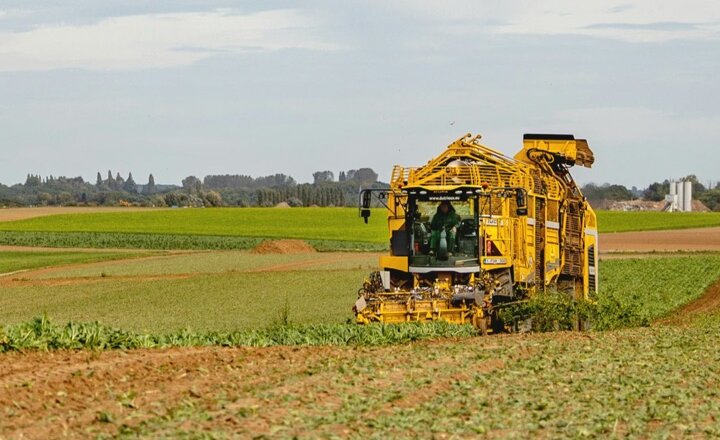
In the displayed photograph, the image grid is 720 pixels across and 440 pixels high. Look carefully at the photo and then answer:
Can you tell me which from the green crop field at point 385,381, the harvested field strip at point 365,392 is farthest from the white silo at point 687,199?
the harvested field strip at point 365,392

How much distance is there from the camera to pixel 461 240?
2411 centimetres

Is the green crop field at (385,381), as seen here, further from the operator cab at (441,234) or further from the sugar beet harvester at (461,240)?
the operator cab at (441,234)

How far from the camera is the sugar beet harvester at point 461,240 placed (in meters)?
23.1

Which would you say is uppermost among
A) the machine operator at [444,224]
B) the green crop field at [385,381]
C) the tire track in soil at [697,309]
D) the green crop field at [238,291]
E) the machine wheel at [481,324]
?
the machine operator at [444,224]

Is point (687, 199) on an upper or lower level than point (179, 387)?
upper

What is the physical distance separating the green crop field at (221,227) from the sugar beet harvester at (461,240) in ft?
129

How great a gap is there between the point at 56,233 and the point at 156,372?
67.0m

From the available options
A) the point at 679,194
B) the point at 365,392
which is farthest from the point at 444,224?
the point at 679,194

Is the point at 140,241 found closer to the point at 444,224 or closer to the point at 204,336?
the point at 444,224

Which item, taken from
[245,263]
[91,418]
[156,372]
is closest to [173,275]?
[245,263]

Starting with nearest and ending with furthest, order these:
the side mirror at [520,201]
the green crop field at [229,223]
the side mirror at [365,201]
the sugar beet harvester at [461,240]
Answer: the sugar beet harvester at [461,240] < the side mirror at [365,201] < the side mirror at [520,201] < the green crop field at [229,223]

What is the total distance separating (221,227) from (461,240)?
2442 inches

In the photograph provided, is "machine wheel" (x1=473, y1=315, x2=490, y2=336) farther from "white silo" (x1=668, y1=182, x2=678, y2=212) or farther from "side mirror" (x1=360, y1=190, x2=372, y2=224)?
"white silo" (x1=668, y1=182, x2=678, y2=212)

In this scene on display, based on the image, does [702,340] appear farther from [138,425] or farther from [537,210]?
[138,425]
